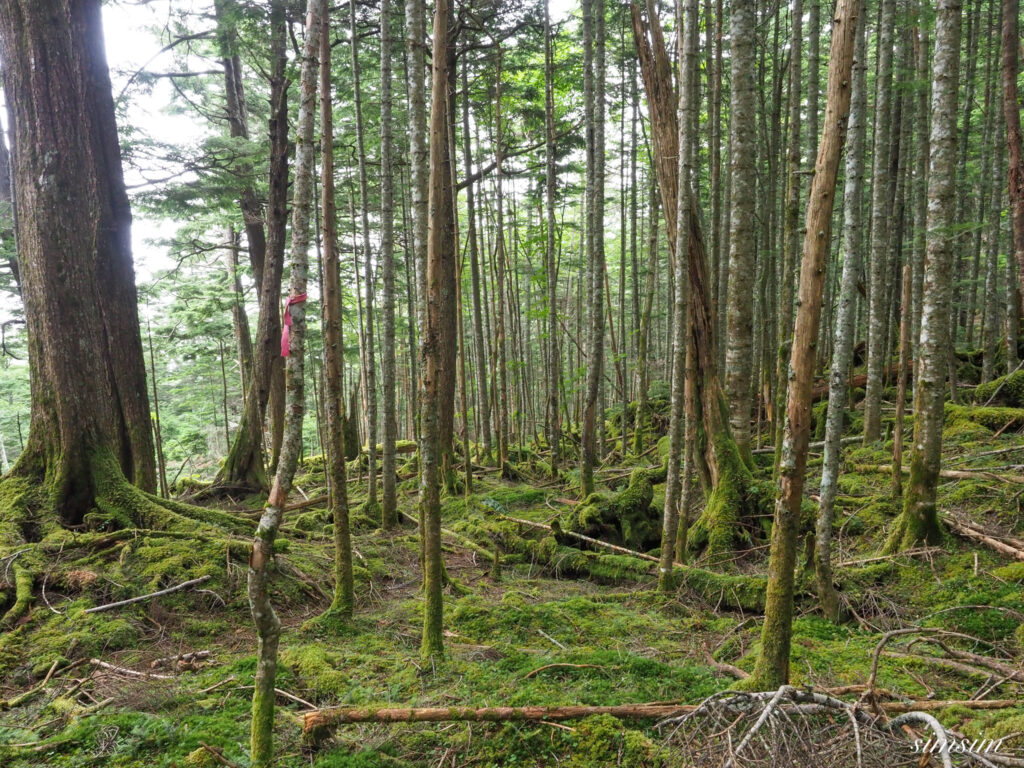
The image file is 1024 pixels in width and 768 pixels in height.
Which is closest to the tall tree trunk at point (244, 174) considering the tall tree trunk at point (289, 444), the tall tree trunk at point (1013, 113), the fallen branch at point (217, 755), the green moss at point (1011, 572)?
the tall tree trunk at point (289, 444)

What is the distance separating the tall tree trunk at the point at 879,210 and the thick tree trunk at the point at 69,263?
8.45 meters

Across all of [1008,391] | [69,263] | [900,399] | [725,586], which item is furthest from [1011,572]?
[69,263]

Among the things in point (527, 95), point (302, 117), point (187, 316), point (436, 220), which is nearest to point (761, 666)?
point (436, 220)

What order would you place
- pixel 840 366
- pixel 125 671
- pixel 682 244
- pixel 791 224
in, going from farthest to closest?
pixel 791 224 < pixel 682 244 < pixel 840 366 < pixel 125 671

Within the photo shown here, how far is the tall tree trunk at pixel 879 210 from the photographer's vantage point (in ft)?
22.2

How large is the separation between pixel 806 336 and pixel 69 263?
681 centimetres

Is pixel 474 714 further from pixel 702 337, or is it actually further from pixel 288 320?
pixel 702 337

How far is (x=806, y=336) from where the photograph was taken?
2.79 meters

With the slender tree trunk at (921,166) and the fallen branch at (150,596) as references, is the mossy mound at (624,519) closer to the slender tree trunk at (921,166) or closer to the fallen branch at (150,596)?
the slender tree trunk at (921,166)

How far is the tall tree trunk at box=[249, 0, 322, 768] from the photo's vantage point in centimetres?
280

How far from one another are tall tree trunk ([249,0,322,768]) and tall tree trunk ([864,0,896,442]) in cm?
611

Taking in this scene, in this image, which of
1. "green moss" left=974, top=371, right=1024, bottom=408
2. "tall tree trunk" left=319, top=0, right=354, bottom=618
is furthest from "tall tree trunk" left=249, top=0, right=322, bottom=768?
"green moss" left=974, top=371, right=1024, bottom=408

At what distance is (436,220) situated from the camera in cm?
371

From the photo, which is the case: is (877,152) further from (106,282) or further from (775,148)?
(106,282)
